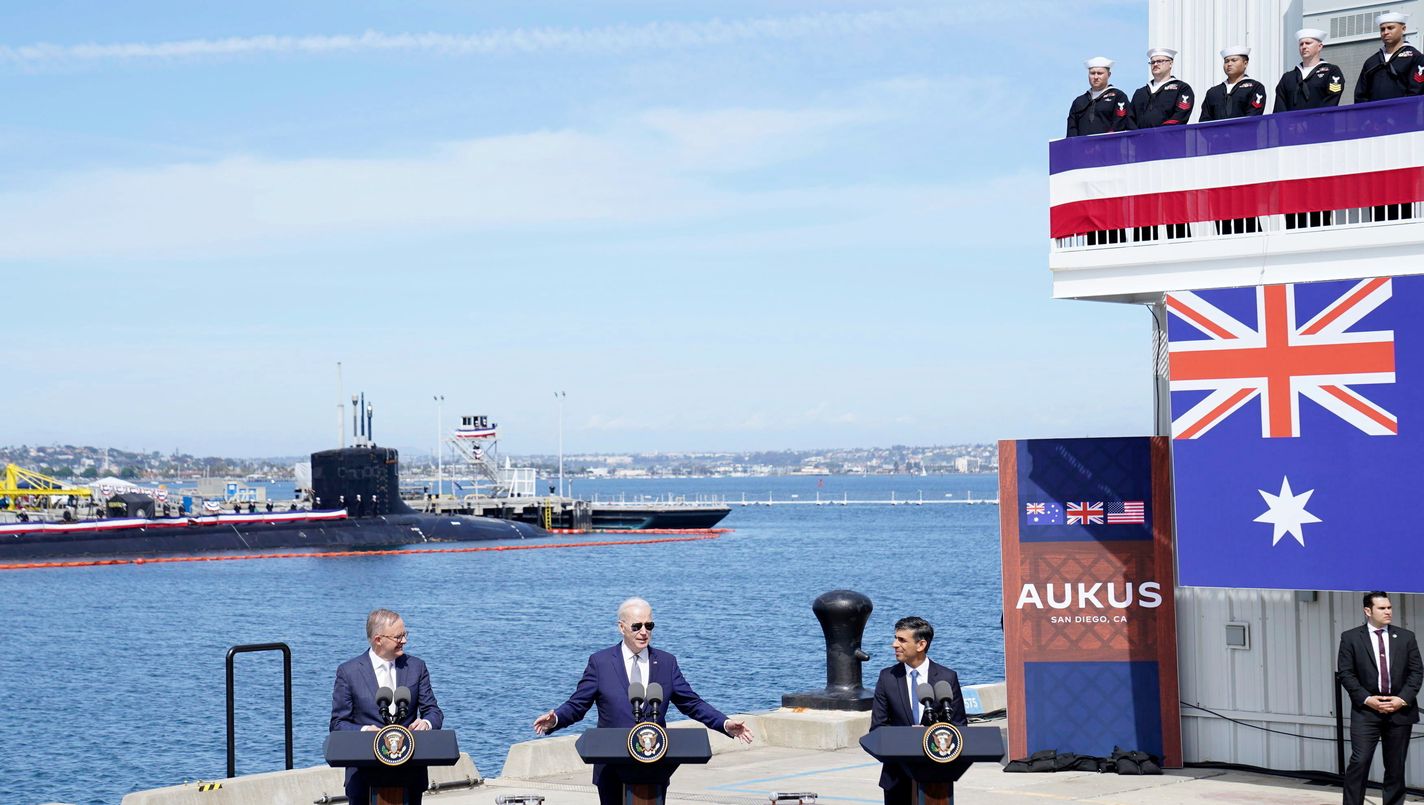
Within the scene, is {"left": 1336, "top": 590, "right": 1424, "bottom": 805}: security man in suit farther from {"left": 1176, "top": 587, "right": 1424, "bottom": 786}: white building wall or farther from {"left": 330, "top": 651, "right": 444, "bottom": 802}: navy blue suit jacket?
{"left": 330, "top": 651, "right": 444, "bottom": 802}: navy blue suit jacket

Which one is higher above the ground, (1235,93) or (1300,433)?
(1235,93)

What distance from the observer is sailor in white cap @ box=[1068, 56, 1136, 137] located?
13.2m

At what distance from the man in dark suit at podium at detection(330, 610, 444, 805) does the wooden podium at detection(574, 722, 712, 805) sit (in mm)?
962

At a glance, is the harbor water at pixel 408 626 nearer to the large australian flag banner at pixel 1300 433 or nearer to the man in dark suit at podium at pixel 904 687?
the large australian flag banner at pixel 1300 433

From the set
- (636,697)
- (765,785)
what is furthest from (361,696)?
(765,785)

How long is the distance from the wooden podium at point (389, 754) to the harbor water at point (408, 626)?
1824cm

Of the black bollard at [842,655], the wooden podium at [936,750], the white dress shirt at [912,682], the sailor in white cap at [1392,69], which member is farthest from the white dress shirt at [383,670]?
the sailor in white cap at [1392,69]

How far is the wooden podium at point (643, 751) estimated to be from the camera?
8578 mm

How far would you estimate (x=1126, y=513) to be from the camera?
45.2 ft

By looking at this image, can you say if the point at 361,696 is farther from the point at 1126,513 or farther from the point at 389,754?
the point at 1126,513

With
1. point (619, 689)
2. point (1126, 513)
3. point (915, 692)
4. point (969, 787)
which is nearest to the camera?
point (915, 692)

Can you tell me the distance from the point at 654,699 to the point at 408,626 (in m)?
51.7

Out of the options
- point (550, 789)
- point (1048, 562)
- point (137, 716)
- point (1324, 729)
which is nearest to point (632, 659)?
point (550, 789)

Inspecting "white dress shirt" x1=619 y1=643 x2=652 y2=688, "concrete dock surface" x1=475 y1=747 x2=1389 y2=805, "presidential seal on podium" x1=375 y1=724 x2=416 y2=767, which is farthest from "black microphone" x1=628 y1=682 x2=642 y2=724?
"concrete dock surface" x1=475 y1=747 x2=1389 y2=805
